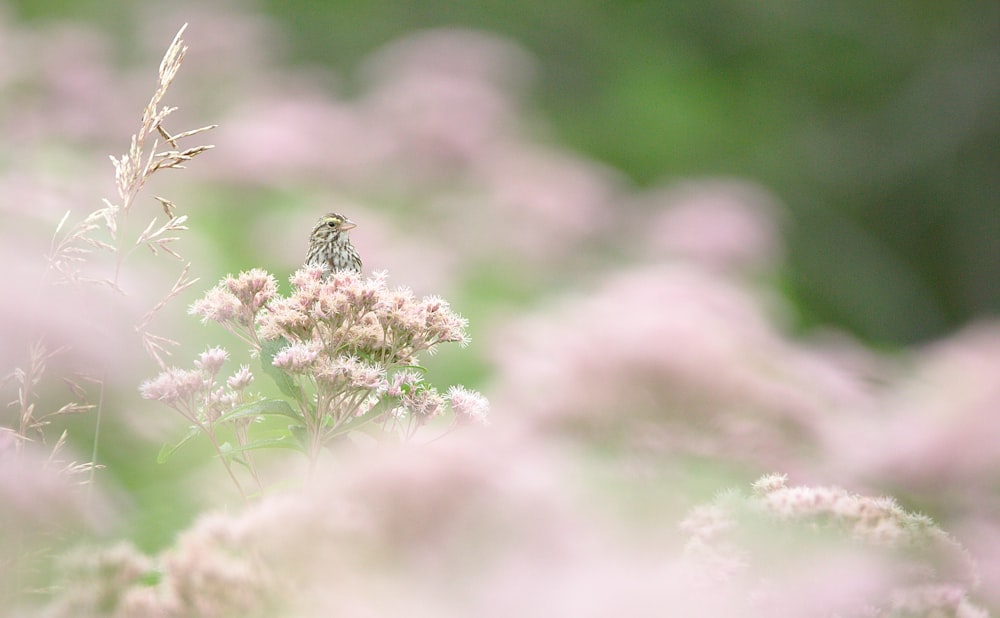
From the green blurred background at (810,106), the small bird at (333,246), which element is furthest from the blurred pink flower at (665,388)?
the green blurred background at (810,106)

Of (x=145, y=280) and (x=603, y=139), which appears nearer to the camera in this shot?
(x=145, y=280)

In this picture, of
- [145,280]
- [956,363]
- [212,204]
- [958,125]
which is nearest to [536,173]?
[212,204]

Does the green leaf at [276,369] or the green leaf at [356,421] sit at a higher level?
the green leaf at [276,369]

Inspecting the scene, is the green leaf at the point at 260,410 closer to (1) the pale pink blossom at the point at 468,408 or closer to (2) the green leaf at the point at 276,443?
(2) the green leaf at the point at 276,443

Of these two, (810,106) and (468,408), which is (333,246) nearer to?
(468,408)

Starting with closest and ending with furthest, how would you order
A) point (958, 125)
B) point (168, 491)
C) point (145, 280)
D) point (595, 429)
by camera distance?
point (168, 491) < point (595, 429) < point (145, 280) < point (958, 125)

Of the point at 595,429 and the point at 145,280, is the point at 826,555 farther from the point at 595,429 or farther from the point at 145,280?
the point at 145,280

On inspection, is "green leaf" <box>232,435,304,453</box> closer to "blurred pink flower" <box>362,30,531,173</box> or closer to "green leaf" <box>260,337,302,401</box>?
"green leaf" <box>260,337,302,401</box>
